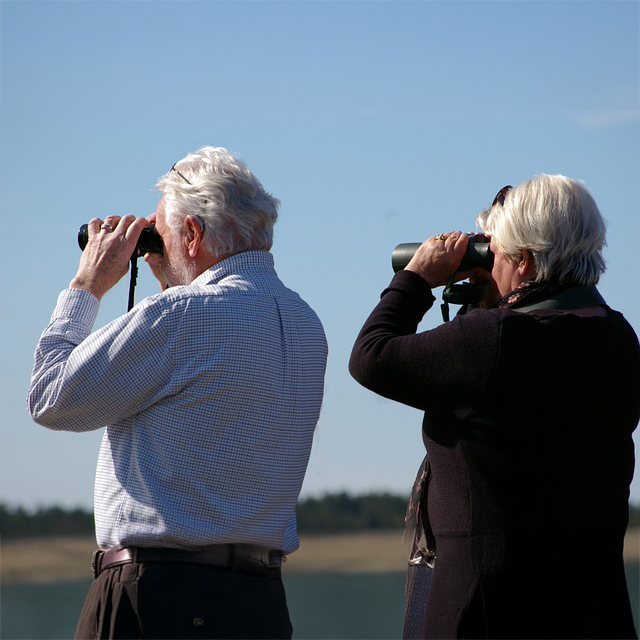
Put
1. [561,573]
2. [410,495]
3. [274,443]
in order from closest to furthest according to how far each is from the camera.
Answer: [561,573] → [274,443] → [410,495]

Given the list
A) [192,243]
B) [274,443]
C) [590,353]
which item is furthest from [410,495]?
[192,243]

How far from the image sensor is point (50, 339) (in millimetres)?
2354

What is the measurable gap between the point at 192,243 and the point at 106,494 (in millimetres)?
592

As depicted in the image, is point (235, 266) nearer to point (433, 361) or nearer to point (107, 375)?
point (107, 375)

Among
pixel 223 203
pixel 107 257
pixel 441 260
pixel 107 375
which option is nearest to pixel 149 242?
pixel 107 257

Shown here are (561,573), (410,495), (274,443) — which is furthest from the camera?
(410,495)

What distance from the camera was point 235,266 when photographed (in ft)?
8.06

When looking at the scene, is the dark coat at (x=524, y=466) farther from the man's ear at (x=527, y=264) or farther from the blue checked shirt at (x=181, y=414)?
the blue checked shirt at (x=181, y=414)

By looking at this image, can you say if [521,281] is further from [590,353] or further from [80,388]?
[80,388]

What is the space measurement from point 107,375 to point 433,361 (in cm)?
67

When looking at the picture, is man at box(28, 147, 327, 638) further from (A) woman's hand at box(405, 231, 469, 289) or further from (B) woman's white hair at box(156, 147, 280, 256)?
(A) woman's hand at box(405, 231, 469, 289)

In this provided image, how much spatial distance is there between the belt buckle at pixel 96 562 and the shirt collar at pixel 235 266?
0.62 m

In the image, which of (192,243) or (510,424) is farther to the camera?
(192,243)

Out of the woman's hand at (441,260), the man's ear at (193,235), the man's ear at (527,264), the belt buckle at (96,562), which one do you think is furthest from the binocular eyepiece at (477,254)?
the belt buckle at (96,562)
